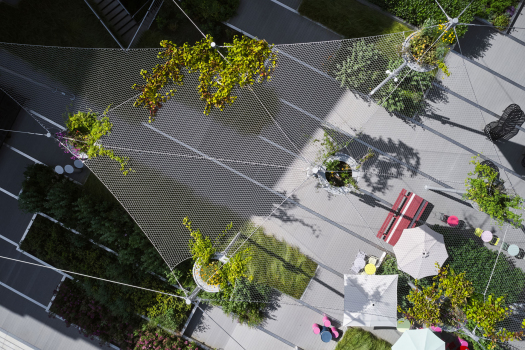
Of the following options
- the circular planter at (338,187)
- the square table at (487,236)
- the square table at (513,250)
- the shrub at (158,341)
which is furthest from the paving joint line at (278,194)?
the shrub at (158,341)

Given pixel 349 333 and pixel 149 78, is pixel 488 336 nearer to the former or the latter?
pixel 349 333

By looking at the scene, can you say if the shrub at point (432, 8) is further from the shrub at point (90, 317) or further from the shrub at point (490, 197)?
the shrub at point (90, 317)

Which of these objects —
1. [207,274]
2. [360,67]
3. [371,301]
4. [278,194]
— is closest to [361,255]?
[371,301]

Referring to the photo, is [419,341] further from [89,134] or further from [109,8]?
[109,8]

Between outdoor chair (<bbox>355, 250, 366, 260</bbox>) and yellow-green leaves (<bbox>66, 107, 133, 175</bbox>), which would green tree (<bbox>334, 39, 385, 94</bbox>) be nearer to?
outdoor chair (<bbox>355, 250, 366, 260</bbox>)

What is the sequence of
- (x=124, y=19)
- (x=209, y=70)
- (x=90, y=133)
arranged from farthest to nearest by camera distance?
1. (x=124, y=19)
2. (x=90, y=133)
3. (x=209, y=70)

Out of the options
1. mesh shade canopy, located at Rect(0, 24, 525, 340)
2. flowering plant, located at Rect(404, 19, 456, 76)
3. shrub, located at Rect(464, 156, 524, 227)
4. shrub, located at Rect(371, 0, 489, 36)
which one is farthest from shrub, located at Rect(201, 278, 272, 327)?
shrub, located at Rect(371, 0, 489, 36)

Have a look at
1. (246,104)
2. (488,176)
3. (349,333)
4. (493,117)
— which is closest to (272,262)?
(349,333)
